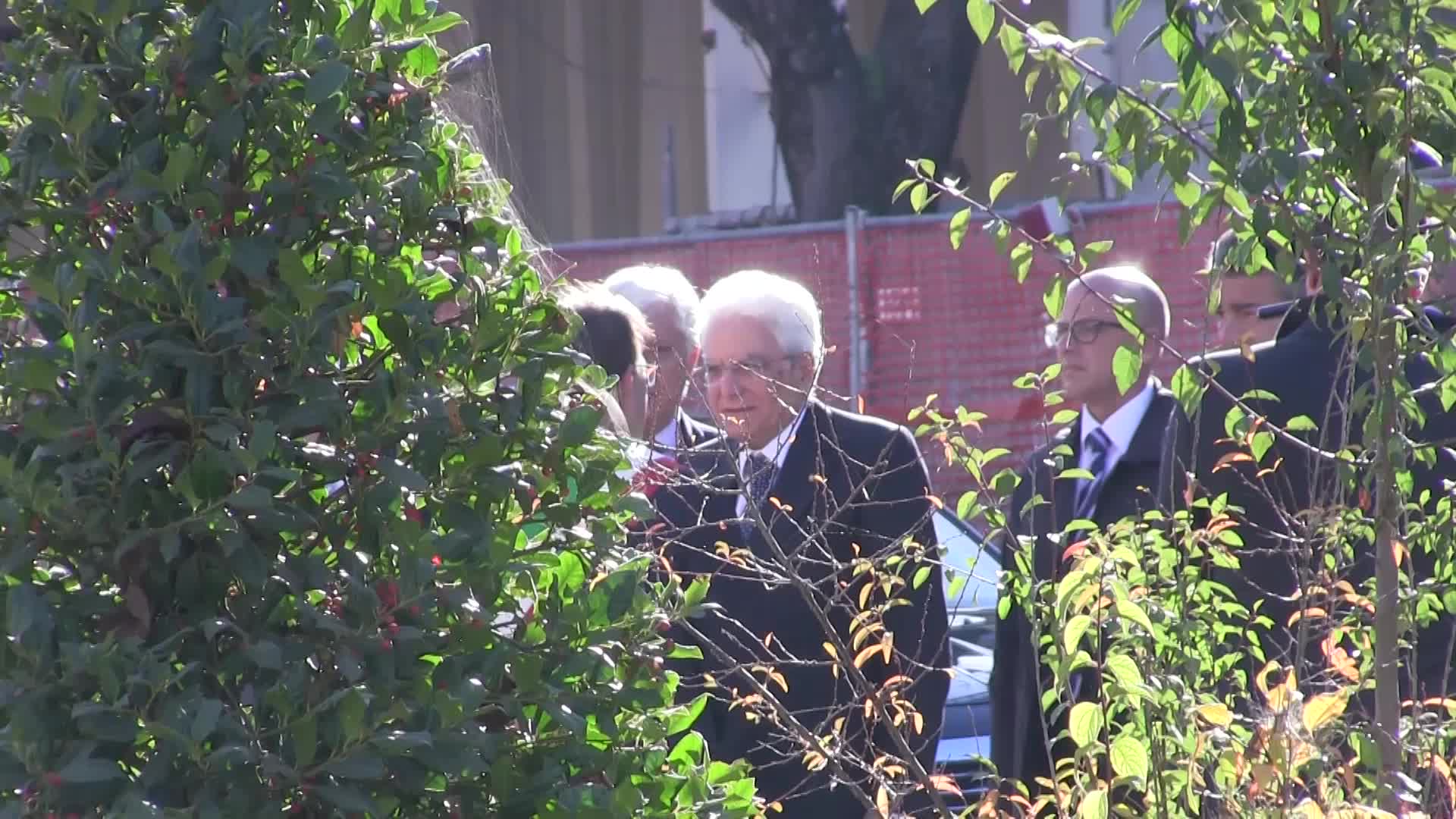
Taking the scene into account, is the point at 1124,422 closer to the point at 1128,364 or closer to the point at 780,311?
the point at 780,311

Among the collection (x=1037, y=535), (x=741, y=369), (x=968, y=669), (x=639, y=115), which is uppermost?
(x=639, y=115)

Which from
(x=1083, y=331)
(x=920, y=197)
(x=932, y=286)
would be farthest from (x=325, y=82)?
(x=932, y=286)

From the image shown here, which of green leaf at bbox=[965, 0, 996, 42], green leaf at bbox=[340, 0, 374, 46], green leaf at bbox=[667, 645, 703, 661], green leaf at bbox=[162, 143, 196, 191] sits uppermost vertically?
green leaf at bbox=[965, 0, 996, 42]

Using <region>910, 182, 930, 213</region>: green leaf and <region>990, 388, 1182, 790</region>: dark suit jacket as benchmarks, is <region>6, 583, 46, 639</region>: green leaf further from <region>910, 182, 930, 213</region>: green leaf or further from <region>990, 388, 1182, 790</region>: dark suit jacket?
<region>990, 388, 1182, 790</region>: dark suit jacket

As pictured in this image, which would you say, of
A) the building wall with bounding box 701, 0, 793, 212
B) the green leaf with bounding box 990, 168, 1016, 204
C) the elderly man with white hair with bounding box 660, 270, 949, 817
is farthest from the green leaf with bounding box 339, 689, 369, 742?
the building wall with bounding box 701, 0, 793, 212

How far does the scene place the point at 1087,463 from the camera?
420 centimetres

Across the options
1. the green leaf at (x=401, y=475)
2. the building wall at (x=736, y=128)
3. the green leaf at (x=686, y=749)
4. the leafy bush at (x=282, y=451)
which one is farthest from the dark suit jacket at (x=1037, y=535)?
the building wall at (x=736, y=128)

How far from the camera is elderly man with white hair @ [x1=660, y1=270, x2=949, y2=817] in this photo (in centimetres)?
339

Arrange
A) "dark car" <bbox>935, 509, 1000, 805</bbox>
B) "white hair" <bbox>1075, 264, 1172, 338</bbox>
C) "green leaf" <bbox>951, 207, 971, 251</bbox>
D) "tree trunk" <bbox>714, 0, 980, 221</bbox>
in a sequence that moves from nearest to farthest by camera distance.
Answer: "green leaf" <bbox>951, 207, 971, 251</bbox>
"white hair" <bbox>1075, 264, 1172, 338</bbox>
"dark car" <bbox>935, 509, 1000, 805</bbox>
"tree trunk" <bbox>714, 0, 980, 221</bbox>

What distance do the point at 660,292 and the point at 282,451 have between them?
Result: 288cm

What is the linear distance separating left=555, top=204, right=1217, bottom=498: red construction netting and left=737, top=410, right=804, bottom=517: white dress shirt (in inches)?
300

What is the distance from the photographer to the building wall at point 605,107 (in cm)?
2328

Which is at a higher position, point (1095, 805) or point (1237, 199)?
point (1237, 199)

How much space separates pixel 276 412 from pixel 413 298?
165 mm
